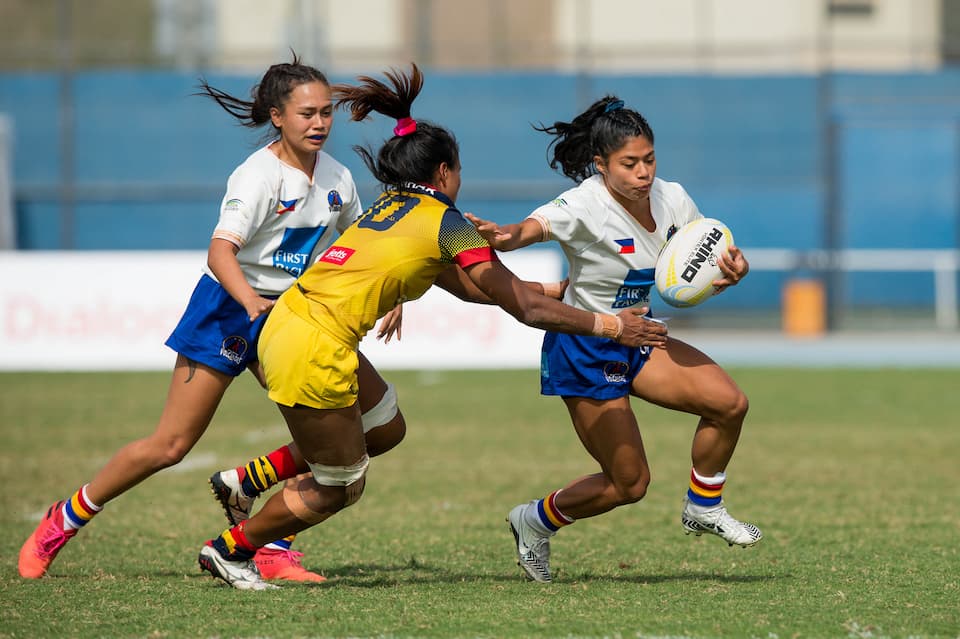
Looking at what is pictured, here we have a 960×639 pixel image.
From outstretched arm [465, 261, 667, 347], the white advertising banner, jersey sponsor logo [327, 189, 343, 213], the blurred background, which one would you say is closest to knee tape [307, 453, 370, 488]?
outstretched arm [465, 261, 667, 347]

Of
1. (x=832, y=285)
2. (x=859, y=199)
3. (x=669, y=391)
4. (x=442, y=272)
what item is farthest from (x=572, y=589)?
(x=859, y=199)

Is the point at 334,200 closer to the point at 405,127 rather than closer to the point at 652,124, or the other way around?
the point at 405,127

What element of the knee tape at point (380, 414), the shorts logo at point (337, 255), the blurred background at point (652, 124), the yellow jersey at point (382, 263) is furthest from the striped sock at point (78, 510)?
the blurred background at point (652, 124)

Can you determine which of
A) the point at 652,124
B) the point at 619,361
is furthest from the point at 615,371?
the point at 652,124

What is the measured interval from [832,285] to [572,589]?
1870cm

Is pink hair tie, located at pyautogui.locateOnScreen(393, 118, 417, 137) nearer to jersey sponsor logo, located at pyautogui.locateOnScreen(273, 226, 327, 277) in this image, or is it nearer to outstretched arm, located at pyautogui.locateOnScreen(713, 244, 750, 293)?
jersey sponsor logo, located at pyautogui.locateOnScreen(273, 226, 327, 277)

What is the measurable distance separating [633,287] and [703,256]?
0.32 metres

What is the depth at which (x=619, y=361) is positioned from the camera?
216 inches

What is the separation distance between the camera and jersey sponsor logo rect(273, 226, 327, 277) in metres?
5.58

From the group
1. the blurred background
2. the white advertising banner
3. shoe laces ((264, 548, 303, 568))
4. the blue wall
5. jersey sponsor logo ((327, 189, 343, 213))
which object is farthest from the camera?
the blue wall

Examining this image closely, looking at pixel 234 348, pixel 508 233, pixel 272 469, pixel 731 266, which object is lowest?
pixel 272 469

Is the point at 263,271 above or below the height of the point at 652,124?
above

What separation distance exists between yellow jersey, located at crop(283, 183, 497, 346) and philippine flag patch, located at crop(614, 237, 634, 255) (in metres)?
0.71

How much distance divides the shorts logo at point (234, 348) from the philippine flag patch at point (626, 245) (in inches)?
61.6
